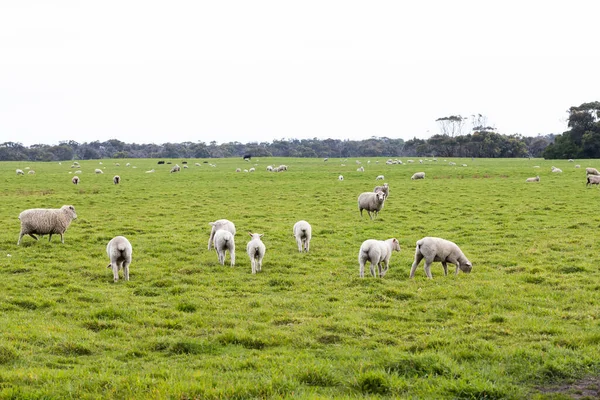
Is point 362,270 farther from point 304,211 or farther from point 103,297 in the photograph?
point 304,211

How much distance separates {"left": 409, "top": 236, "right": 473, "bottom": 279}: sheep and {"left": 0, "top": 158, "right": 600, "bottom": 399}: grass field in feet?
1.35

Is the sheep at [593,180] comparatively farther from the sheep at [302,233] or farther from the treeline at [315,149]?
the treeline at [315,149]

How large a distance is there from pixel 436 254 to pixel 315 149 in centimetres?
16137

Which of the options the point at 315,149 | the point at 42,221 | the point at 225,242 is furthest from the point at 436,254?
the point at 315,149

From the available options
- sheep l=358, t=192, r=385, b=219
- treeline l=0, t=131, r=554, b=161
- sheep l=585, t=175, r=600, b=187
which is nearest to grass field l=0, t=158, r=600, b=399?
sheep l=358, t=192, r=385, b=219

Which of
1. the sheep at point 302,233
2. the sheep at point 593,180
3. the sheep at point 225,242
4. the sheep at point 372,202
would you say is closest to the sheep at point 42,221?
the sheep at point 225,242

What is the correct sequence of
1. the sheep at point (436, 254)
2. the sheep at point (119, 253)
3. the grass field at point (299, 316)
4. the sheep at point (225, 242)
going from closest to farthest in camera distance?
1. the grass field at point (299, 316)
2. the sheep at point (119, 253)
3. the sheep at point (436, 254)
4. the sheep at point (225, 242)

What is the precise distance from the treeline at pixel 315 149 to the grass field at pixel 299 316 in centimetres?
9932

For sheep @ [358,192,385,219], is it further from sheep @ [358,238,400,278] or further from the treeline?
the treeline

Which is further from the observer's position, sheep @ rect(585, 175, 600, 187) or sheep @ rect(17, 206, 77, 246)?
sheep @ rect(585, 175, 600, 187)

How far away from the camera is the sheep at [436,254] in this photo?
44.7 ft

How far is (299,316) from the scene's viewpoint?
413 inches

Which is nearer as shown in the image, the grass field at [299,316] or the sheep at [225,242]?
the grass field at [299,316]

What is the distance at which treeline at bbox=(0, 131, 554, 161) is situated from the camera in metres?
118
